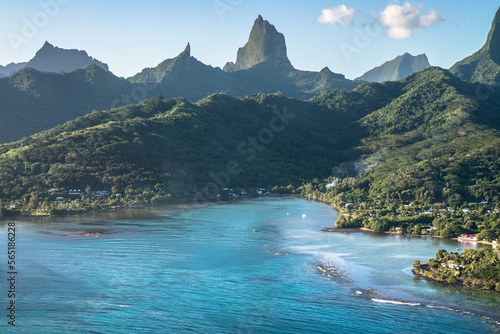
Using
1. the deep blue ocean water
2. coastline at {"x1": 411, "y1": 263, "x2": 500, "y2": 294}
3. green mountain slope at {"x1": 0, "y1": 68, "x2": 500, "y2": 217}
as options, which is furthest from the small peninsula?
green mountain slope at {"x1": 0, "y1": 68, "x2": 500, "y2": 217}

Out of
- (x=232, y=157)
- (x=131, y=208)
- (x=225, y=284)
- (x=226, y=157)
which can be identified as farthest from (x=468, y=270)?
(x=232, y=157)

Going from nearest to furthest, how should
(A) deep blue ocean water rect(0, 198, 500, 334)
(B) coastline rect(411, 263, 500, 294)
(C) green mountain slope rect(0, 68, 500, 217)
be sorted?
(A) deep blue ocean water rect(0, 198, 500, 334)
(B) coastline rect(411, 263, 500, 294)
(C) green mountain slope rect(0, 68, 500, 217)

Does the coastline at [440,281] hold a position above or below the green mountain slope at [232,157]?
below

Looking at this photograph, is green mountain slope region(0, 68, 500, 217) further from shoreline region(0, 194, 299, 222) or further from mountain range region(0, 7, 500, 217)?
shoreline region(0, 194, 299, 222)

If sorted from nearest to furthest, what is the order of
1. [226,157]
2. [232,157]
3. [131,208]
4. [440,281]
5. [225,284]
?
1. [440,281]
2. [225,284]
3. [131,208]
4. [226,157]
5. [232,157]

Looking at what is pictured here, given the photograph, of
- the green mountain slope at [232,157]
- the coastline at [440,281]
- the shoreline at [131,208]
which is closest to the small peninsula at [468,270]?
the coastline at [440,281]

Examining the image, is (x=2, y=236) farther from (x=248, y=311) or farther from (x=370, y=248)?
(x=370, y=248)

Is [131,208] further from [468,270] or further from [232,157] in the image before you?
[468,270]

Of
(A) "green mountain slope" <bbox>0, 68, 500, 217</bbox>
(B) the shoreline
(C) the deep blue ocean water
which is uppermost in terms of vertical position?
(A) "green mountain slope" <bbox>0, 68, 500, 217</bbox>

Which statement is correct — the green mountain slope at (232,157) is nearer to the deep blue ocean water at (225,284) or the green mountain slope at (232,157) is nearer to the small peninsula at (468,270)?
the deep blue ocean water at (225,284)
